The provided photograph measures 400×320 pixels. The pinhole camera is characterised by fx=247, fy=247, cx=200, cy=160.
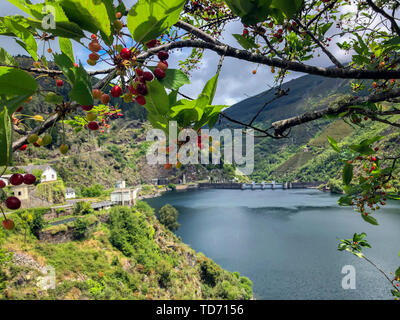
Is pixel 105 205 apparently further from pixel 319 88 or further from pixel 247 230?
pixel 319 88

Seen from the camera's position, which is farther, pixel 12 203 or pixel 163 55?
pixel 163 55

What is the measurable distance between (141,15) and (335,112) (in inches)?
49.5

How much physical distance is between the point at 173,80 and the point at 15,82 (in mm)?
327

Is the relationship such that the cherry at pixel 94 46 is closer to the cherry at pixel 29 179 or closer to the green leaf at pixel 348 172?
the cherry at pixel 29 179

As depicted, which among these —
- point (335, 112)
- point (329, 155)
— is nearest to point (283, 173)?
point (329, 155)

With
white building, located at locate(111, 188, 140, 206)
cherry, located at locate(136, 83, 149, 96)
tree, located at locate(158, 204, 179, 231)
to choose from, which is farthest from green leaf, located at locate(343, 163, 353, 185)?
white building, located at locate(111, 188, 140, 206)

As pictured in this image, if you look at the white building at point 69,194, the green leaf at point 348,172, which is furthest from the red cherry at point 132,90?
the white building at point 69,194

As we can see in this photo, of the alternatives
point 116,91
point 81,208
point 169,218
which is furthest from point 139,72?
point 169,218

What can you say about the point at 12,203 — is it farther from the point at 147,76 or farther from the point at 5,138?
the point at 147,76

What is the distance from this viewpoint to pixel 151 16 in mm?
468

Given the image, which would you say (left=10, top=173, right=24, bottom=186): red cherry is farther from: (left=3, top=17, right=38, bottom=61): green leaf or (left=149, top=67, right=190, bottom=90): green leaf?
(left=149, top=67, right=190, bottom=90): green leaf

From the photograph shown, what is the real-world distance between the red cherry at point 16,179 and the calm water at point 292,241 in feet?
94.4

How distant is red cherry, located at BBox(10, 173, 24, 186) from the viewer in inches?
24.4
